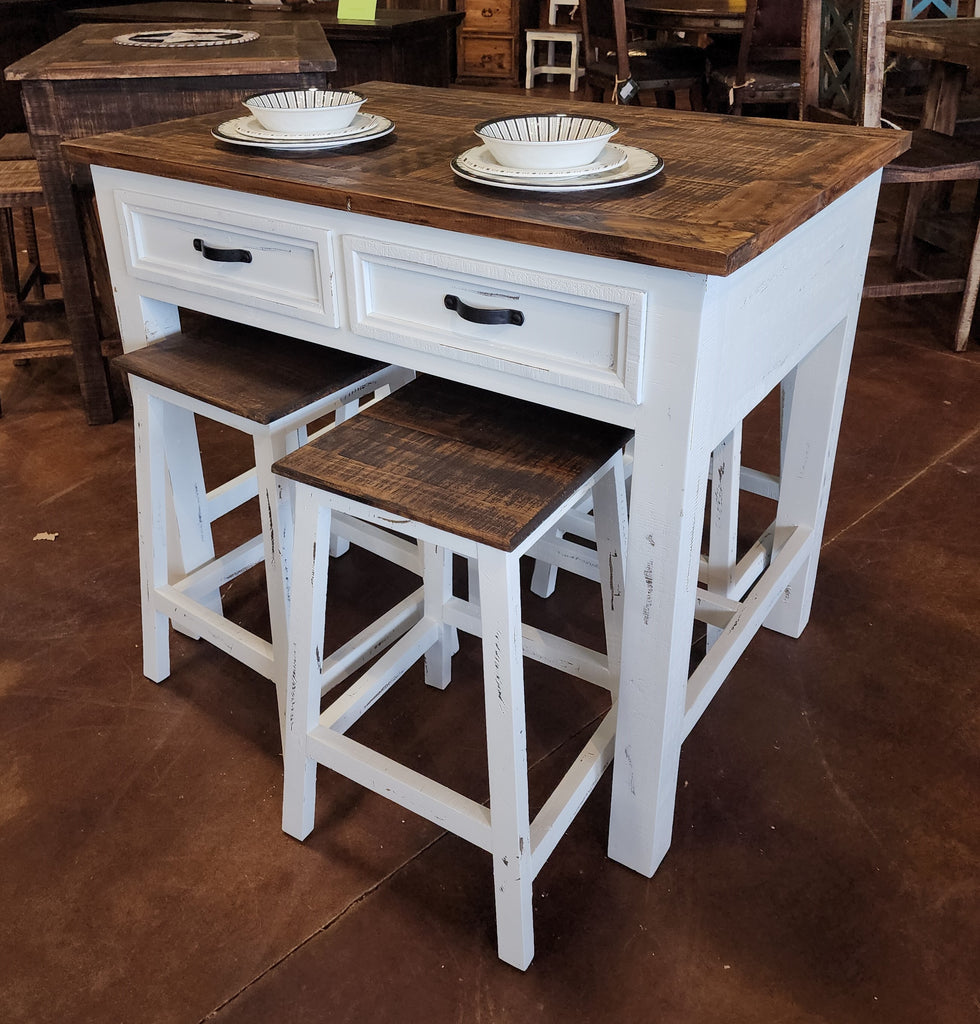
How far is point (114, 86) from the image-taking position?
220 cm

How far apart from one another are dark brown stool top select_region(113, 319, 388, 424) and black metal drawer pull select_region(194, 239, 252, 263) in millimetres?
167

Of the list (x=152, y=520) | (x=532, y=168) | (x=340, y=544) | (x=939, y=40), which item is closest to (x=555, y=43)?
(x=939, y=40)

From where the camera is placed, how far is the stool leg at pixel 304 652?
1.20 meters

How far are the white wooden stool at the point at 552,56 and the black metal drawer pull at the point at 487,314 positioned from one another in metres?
6.76

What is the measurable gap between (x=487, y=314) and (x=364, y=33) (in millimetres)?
2552

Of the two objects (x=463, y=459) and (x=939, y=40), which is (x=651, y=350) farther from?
(x=939, y=40)

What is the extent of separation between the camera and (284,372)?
1.42 meters

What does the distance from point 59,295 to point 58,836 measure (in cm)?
239

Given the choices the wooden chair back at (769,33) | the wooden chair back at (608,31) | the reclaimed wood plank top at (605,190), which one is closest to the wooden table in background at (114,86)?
the reclaimed wood plank top at (605,190)

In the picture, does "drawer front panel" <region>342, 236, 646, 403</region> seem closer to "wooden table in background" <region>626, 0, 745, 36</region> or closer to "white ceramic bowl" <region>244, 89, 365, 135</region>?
"white ceramic bowl" <region>244, 89, 365, 135</region>

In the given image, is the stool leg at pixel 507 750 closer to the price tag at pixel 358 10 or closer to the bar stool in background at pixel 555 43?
the price tag at pixel 358 10

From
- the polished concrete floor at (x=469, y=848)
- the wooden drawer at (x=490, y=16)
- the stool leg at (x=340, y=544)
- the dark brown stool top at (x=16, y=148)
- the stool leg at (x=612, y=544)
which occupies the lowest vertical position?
the polished concrete floor at (x=469, y=848)

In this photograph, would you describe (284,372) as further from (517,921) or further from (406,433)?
(517,921)

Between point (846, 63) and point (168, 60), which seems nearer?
point (168, 60)
